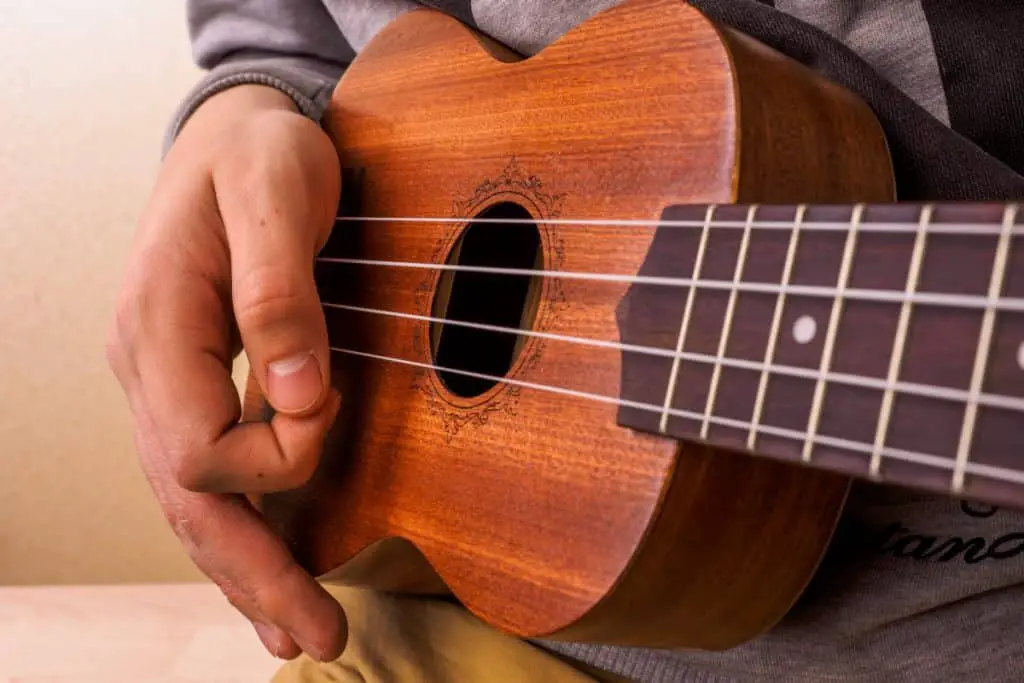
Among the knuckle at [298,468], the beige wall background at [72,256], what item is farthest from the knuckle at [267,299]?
the beige wall background at [72,256]

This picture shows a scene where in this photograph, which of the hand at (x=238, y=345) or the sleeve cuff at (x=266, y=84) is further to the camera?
the sleeve cuff at (x=266, y=84)

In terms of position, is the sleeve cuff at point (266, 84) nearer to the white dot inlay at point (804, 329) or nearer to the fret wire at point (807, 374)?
the fret wire at point (807, 374)

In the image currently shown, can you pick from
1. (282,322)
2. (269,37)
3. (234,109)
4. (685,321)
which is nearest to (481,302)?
(282,322)

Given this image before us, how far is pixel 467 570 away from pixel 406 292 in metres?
0.22

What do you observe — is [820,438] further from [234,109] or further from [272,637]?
[234,109]

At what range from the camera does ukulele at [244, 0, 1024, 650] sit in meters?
0.31

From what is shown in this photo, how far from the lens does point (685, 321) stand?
390 millimetres

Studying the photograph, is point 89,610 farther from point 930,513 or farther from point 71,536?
point 930,513

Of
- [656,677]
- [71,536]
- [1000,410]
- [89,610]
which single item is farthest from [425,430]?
[71,536]

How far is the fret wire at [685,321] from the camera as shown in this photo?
1.27 feet

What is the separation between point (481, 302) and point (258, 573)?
0.92 ft

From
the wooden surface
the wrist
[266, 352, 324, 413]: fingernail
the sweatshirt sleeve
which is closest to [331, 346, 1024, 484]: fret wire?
[266, 352, 324, 413]: fingernail

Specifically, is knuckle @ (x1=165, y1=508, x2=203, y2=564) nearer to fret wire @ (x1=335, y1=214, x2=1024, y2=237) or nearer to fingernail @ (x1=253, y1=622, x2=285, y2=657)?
fingernail @ (x1=253, y1=622, x2=285, y2=657)

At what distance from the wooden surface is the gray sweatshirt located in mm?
653
